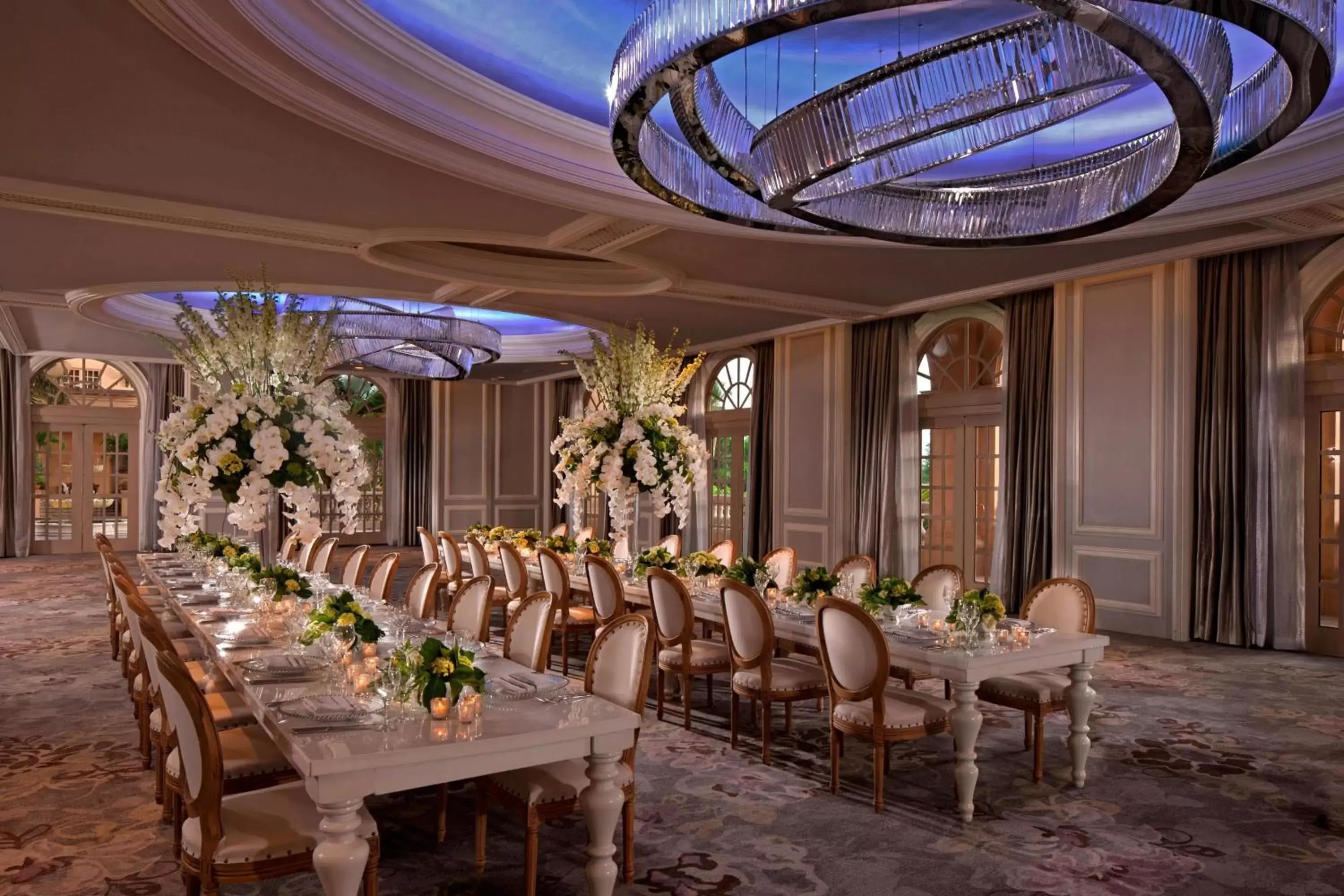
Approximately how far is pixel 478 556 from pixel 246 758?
461cm

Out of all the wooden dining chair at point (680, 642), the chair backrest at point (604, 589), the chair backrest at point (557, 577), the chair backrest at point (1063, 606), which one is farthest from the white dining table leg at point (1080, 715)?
the chair backrest at point (557, 577)

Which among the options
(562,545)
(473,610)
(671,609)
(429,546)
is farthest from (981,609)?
(429,546)

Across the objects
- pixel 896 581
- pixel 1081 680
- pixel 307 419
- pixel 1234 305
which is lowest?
pixel 1081 680

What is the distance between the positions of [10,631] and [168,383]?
7.91m

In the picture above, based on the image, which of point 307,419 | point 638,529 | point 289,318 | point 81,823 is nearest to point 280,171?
point 289,318

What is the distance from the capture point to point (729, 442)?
43.1 feet

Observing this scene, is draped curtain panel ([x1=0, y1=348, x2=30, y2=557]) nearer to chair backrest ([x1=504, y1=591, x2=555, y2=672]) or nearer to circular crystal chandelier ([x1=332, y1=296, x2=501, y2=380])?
circular crystal chandelier ([x1=332, y1=296, x2=501, y2=380])

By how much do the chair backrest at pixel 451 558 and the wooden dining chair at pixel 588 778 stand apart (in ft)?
15.9

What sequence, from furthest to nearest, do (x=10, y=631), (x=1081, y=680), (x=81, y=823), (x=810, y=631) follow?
(x=10, y=631) → (x=810, y=631) → (x=1081, y=680) → (x=81, y=823)

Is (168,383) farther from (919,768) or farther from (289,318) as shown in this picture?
(919,768)

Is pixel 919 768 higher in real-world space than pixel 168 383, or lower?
lower

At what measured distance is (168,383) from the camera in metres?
15.2

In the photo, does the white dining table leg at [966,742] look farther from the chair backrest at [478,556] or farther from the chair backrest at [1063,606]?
the chair backrest at [478,556]

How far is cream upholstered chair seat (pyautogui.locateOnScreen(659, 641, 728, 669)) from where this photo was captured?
5.17 m
